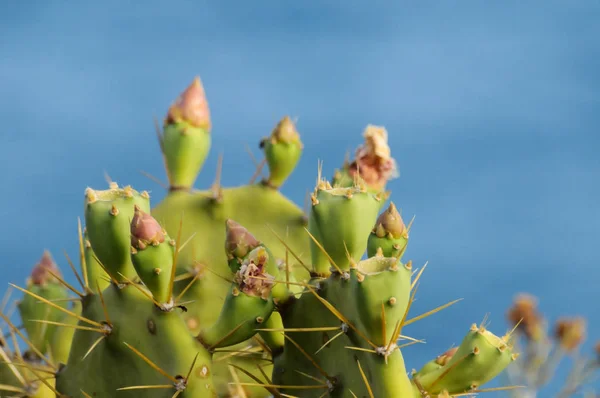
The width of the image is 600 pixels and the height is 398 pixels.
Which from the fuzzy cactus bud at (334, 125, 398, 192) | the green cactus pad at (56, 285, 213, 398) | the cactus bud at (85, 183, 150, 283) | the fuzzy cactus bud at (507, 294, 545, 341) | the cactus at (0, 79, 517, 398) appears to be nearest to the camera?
the cactus at (0, 79, 517, 398)

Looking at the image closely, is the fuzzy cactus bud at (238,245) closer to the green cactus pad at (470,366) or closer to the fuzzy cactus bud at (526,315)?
the green cactus pad at (470,366)

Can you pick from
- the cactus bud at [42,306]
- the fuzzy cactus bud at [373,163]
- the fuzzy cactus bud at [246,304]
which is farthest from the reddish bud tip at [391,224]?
the cactus bud at [42,306]

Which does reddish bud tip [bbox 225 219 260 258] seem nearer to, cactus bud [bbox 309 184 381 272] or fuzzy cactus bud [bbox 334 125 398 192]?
cactus bud [bbox 309 184 381 272]

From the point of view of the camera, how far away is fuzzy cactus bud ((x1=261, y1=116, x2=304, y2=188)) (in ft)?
9.04

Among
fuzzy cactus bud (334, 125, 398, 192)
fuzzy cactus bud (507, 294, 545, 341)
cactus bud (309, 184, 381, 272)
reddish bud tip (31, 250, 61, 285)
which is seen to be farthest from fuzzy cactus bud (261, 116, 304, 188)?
fuzzy cactus bud (507, 294, 545, 341)

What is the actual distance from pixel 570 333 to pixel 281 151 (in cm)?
246

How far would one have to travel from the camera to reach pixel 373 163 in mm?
2670

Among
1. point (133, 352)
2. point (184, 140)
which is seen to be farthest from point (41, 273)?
point (133, 352)

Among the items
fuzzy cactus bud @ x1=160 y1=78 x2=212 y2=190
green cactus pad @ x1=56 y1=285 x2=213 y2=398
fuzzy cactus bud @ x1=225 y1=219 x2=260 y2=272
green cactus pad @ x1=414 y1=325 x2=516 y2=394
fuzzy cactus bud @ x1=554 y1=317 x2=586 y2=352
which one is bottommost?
green cactus pad @ x1=56 y1=285 x2=213 y2=398

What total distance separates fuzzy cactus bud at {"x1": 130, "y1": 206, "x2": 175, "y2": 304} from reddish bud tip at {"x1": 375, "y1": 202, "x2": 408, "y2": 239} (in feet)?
1.42

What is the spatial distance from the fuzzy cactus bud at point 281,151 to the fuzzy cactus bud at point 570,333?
2.36m

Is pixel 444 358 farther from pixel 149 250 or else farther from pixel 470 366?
pixel 149 250

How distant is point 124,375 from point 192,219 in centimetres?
80

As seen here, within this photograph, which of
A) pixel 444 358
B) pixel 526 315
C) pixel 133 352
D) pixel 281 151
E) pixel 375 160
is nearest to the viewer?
pixel 133 352
